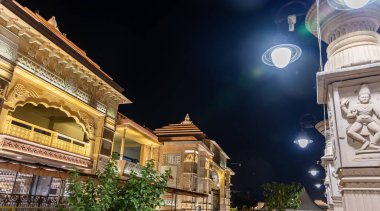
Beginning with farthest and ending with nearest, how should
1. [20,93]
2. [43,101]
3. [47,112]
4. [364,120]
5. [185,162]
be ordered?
1. [185,162]
2. [47,112]
3. [43,101]
4. [20,93]
5. [364,120]

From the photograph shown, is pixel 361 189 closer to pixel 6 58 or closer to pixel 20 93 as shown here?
pixel 6 58

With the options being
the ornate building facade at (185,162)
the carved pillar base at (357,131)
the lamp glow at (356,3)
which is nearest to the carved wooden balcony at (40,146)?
the ornate building facade at (185,162)

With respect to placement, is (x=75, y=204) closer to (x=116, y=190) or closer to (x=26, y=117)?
(x=116, y=190)

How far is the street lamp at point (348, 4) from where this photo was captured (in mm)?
2713

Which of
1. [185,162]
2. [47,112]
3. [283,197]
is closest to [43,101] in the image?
[47,112]

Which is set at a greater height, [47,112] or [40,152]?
[47,112]

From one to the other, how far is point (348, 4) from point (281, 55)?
1.08 metres

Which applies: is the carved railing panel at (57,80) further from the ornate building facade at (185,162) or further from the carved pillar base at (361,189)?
the carved pillar base at (361,189)

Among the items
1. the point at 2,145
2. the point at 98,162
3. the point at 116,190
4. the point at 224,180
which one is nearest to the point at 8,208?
the point at 2,145

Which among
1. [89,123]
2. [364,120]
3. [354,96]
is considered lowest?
[364,120]

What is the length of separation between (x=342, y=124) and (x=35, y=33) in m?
10.8

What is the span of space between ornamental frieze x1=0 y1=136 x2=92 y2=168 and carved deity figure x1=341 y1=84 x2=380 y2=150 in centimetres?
1039

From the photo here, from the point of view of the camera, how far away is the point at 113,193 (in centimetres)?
484

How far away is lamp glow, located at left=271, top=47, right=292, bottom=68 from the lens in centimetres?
367
